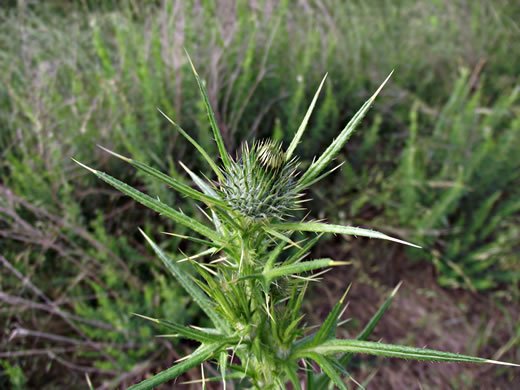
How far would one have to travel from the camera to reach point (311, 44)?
3240mm

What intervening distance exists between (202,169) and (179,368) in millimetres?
1917

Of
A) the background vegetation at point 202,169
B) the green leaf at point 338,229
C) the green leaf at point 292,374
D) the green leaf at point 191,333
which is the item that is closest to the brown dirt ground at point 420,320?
the background vegetation at point 202,169

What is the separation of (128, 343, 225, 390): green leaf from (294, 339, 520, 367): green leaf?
0.90 ft

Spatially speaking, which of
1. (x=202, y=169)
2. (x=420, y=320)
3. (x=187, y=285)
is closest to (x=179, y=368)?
(x=187, y=285)

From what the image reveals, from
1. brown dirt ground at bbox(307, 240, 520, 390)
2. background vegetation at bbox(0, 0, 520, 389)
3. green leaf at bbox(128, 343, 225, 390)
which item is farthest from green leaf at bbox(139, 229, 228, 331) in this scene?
brown dirt ground at bbox(307, 240, 520, 390)

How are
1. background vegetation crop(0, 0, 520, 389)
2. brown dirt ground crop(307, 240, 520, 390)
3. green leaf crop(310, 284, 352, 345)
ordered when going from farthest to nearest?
1. brown dirt ground crop(307, 240, 520, 390)
2. background vegetation crop(0, 0, 520, 389)
3. green leaf crop(310, 284, 352, 345)

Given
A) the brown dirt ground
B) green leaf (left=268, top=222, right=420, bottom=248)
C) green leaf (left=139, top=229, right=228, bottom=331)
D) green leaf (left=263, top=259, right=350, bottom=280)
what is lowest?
the brown dirt ground

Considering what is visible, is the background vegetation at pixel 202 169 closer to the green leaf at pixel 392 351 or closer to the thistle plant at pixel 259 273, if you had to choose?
the thistle plant at pixel 259 273

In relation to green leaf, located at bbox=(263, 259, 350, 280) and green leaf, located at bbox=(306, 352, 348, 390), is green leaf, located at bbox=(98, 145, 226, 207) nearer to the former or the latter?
green leaf, located at bbox=(263, 259, 350, 280)

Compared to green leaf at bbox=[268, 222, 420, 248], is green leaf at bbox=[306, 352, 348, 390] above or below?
below

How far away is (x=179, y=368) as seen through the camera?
34.5 inches

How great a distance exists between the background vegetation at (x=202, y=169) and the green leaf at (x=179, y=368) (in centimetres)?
111

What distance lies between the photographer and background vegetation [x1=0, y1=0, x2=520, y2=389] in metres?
2.21

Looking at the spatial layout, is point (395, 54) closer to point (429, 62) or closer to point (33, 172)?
point (429, 62)
